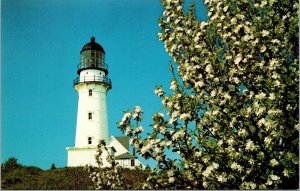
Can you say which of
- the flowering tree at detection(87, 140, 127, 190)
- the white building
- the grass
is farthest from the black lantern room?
the flowering tree at detection(87, 140, 127, 190)

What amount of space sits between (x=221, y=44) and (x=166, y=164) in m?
2.64

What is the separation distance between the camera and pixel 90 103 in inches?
1534

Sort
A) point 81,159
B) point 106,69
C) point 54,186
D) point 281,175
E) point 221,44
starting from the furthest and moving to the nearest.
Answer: point 106,69 → point 81,159 → point 54,186 → point 221,44 → point 281,175

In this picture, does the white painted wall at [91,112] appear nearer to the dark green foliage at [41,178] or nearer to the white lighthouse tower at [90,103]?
the white lighthouse tower at [90,103]

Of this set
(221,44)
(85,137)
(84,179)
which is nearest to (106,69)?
(85,137)

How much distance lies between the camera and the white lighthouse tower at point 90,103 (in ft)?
123

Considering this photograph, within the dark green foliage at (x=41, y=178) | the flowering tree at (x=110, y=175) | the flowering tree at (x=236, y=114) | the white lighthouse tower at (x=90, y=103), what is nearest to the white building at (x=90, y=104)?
the white lighthouse tower at (x=90, y=103)

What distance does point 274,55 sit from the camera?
7566 millimetres

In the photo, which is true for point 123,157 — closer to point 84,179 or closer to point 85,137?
point 85,137

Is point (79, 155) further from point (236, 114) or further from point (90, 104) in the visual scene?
point (236, 114)

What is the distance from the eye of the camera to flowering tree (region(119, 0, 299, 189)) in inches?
281

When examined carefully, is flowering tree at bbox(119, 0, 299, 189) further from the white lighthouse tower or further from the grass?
the white lighthouse tower

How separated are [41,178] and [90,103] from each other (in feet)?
31.4

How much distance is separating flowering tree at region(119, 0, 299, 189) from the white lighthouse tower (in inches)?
1183
